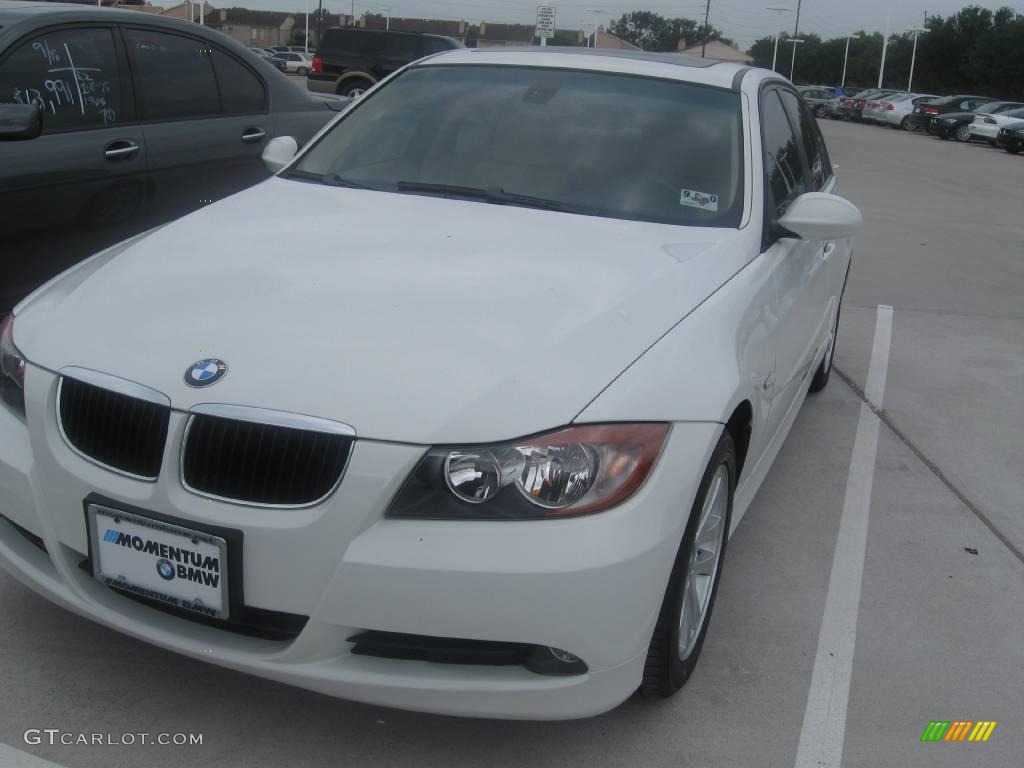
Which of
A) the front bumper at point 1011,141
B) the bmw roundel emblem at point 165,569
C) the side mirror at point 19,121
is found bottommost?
the front bumper at point 1011,141

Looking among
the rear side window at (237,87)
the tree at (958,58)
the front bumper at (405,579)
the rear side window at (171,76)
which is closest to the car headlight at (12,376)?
the front bumper at (405,579)

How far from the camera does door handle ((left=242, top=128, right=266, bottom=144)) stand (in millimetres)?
5602

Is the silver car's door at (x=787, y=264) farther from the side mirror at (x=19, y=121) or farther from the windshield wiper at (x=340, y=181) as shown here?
the side mirror at (x=19, y=121)

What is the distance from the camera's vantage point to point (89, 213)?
4.84 m

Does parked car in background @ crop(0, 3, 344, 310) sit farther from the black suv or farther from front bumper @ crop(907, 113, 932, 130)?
front bumper @ crop(907, 113, 932, 130)

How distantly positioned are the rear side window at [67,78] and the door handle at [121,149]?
11 centimetres

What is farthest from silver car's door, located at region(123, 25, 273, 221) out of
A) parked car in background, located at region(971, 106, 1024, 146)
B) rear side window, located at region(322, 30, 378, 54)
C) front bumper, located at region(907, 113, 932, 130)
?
front bumper, located at region(907, 113, 932, 130)

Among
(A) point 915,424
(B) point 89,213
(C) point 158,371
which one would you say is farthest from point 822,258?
(B) point 89,213

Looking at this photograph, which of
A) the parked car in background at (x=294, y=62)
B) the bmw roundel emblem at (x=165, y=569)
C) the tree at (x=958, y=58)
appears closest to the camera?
the bmw roundel emblem at (x=165, y=569)

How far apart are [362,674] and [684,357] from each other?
41.4 inches

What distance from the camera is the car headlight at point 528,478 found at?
2209 millimetres

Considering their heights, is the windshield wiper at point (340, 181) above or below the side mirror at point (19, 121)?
below

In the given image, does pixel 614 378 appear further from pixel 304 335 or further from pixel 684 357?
pixel 304 335

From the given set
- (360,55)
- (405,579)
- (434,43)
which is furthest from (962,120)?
(405,579)
